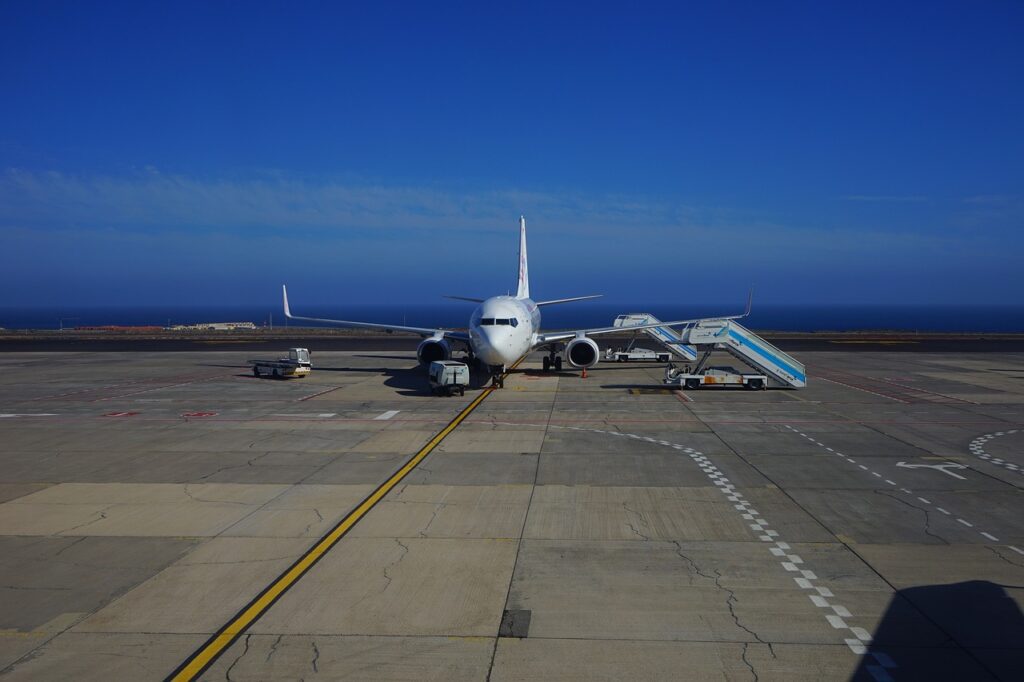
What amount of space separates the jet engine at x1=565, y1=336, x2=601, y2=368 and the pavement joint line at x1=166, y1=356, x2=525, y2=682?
70.1ft

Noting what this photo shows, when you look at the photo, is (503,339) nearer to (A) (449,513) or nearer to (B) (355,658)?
(A) (449,513)

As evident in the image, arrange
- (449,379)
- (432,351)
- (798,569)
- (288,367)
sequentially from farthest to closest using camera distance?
(288,367) < (432,351) < (449,379) < (798,569)

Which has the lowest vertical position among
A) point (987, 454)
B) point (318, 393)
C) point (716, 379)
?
point (987, 454)

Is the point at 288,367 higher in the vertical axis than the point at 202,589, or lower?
higher

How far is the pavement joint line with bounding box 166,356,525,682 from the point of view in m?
7.98

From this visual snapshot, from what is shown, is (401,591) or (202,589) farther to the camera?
(202,589)

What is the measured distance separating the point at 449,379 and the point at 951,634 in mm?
23934

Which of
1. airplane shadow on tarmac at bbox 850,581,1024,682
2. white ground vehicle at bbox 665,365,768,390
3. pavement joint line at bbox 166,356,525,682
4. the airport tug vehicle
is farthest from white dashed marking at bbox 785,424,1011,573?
the airport tug vehicle

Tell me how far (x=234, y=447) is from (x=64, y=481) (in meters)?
4.71

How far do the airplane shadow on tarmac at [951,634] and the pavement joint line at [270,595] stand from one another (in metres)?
7.48

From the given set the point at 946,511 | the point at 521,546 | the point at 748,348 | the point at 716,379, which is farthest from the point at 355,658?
the point at 748,348

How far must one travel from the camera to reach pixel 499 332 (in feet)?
107

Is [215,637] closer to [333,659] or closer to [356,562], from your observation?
[333,659]

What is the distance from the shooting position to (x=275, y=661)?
8.06m
